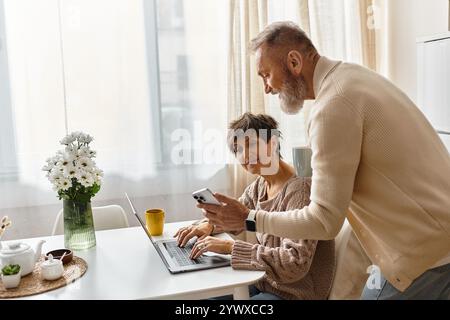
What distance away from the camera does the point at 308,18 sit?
2.73 m

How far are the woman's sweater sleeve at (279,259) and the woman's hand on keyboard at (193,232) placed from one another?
0.86 feet

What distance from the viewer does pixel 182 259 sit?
5.13ft

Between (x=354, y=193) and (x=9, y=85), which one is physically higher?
(x=9, y=85)

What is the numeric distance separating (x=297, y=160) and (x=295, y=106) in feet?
1.35

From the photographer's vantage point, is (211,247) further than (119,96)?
No

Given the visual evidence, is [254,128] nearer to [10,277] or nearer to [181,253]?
[181,253]

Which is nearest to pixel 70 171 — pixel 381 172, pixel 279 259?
pixel 279 259

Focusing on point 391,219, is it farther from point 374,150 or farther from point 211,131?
point 211,131

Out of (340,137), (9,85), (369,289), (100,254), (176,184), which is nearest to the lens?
(340,137)

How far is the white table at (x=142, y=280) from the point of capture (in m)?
1.32

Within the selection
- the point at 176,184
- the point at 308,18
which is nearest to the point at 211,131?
the point at 176,184

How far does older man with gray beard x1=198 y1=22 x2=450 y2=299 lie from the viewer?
1.25 metres

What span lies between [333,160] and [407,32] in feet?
6.40

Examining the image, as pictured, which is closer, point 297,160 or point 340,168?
point 340,168
